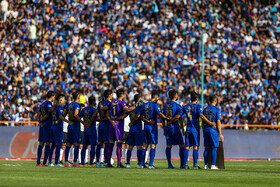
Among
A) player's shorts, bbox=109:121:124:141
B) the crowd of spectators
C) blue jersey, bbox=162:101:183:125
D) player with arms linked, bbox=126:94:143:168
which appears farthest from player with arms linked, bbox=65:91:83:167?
the crowd of spectators

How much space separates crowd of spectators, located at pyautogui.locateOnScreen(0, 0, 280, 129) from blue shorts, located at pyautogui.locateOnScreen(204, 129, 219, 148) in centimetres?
1350

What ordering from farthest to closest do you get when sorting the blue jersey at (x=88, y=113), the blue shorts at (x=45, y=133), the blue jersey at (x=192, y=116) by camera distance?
1. the blue jersey at (x=88, y=113)
2. the blue shorts at (x=45, y=133)
3. the blue jersey at (x=192, y=116)

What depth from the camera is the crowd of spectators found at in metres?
32.6

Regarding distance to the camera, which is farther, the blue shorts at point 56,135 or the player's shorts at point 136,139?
the blue shorts at point 56,135

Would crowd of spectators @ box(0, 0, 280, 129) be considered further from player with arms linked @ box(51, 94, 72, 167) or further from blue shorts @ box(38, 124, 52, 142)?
player with arms linked @ box(51, 94, 72, 167)

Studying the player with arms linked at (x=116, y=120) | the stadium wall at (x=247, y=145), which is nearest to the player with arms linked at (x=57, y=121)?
the player with arms linked at (x=116, y=120)

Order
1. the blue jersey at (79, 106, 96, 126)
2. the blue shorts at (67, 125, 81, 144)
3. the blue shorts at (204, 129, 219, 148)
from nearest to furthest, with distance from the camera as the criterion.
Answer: the blue shorts at (204, 129, 219, 148)
the blue shorts at (67, 125, 81, 144)
the blue jersey at (79, 106, 96, 126)

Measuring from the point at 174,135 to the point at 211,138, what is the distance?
43.6 inches

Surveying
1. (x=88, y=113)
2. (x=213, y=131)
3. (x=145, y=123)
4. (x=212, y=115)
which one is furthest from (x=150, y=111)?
(x=88, y=113)

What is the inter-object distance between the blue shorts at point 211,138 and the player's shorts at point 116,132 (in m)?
2.50

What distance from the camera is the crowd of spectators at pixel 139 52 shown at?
1282 inches

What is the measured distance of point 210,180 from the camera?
A: 13.2 m

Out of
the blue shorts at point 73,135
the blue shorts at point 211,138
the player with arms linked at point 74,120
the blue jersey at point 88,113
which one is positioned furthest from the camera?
the blue jersey at point 88,113

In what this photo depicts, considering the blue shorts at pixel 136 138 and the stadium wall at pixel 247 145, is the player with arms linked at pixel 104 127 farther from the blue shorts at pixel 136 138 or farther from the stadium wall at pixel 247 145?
the stadium wall at pixel 247 145
